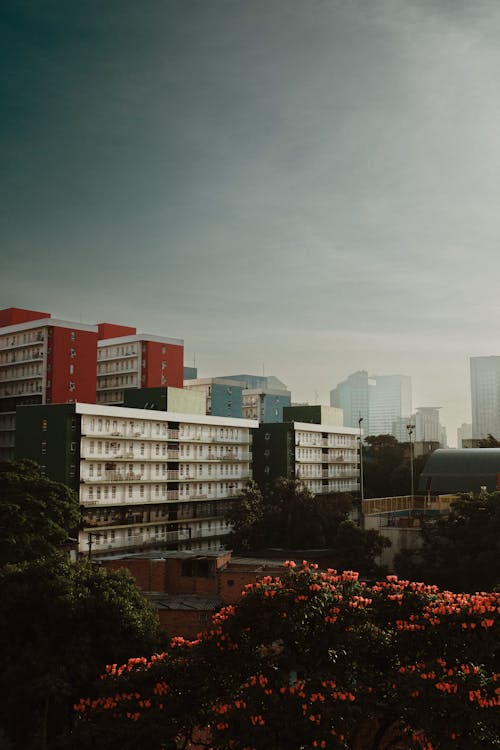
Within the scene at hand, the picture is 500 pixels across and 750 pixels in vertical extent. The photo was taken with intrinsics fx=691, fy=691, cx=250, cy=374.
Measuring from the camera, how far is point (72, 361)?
7381 centimetres

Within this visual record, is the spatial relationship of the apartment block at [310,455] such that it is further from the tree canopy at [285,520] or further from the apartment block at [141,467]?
the tree canopy at [285,520]

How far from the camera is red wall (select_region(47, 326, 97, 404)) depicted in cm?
7256

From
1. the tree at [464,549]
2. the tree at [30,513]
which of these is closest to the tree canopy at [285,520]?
the tree at [464,549]

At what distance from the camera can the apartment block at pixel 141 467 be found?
172ft

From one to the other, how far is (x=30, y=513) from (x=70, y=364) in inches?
1376

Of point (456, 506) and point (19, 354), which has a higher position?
point (19, 354)

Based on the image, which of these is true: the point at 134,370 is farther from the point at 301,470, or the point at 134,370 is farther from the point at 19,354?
the point at 301,470

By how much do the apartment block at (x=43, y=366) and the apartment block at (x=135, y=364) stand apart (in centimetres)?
791

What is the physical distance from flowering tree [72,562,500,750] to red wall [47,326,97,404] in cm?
6032

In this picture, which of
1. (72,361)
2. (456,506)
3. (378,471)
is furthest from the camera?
(378,471)

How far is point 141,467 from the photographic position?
2304 inches

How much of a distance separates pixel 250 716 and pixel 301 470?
6339cm

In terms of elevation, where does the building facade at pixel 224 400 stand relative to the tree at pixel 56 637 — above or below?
above

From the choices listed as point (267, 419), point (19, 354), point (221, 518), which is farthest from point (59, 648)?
point (267, 419)
